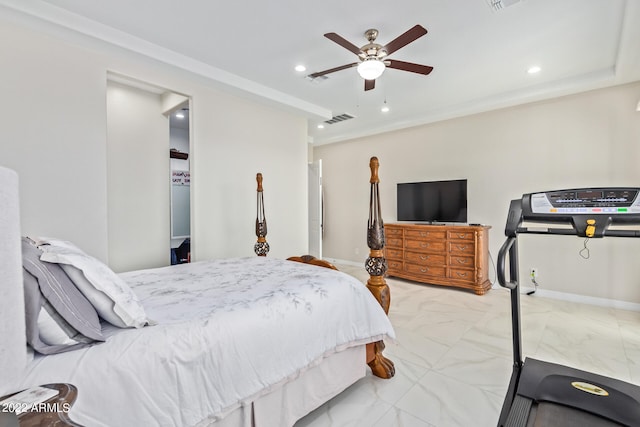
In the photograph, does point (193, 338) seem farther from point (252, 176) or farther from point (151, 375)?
point (252, 176)

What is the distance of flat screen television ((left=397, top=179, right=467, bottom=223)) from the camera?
15.3 feet

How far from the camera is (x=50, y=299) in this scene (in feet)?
3.51

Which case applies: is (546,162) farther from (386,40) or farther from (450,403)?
(450,403)

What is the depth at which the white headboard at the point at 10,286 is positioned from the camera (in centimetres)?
70

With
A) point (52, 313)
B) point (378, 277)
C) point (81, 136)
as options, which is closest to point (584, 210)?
point (378, 277)

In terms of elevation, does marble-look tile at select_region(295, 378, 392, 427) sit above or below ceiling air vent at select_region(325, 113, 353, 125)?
below

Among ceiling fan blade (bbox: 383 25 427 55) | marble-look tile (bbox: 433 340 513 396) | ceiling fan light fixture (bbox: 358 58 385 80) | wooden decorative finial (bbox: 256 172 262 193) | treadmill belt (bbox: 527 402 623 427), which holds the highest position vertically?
ceiling fan blade (bbox: 383 25 427 55)

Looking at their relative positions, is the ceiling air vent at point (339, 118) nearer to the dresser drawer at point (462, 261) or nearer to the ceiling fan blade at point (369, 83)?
the ceiling fan blade at point (369, 83)

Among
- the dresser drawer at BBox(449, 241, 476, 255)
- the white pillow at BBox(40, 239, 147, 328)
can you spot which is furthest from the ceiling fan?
the dresser drawer at BBox(449, 241, 476, 255)

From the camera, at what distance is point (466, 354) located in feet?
8.41

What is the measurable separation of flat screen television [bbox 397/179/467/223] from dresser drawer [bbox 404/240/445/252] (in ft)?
1.40

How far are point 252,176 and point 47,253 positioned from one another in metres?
3.04

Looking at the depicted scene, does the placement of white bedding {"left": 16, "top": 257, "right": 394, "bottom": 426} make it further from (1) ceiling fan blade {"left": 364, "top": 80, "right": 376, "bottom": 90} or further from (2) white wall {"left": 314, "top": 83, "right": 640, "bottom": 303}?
(2) white wall {"left": 314, "top": 83, "right": 640, "bottom": 303}

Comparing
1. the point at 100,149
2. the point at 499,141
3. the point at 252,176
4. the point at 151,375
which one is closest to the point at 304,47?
the point at 252,176
